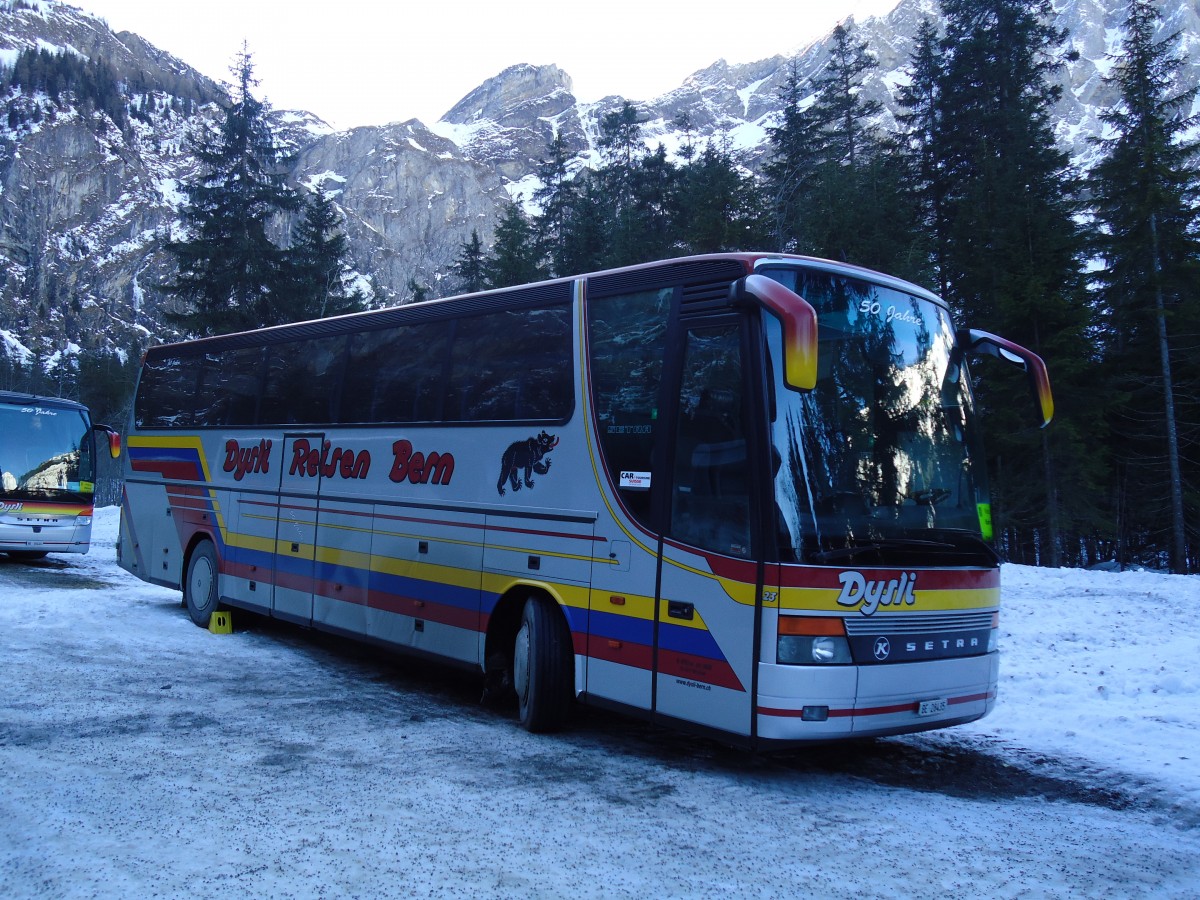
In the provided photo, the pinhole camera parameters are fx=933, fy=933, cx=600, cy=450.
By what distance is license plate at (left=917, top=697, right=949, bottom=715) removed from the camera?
555 cm

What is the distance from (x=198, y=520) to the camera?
11336 millimetres

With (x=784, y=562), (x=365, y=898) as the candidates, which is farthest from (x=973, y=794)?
(x=365, y=898)

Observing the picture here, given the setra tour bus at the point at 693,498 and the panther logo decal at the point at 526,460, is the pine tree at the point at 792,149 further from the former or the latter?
the panther logo decal at the point at 526,460

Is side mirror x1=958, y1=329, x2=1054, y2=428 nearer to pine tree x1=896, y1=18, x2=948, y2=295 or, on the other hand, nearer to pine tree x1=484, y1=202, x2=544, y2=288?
pine tree x1=896, y1=18, x2=948, y2=295

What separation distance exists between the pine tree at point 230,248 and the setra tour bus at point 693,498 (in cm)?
3041

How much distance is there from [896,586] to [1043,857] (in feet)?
5.11

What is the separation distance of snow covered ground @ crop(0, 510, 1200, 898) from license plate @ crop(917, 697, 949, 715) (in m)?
0.48

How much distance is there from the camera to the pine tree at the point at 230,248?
36.5 metres

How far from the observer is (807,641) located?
5176 millimetres

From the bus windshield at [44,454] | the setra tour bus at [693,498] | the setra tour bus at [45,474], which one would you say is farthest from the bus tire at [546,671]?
the bus windshield at [44,454]

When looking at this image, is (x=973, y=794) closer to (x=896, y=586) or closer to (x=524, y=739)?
(x=896, y=586)

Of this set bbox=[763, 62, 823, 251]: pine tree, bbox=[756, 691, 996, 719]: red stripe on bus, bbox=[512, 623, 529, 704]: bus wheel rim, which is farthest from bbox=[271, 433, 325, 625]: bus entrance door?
bbox=[763, 62, 823, 251]: pine tree

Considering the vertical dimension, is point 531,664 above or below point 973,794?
above

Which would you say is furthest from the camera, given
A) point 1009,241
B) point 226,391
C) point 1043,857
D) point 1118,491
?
point 1118,491
